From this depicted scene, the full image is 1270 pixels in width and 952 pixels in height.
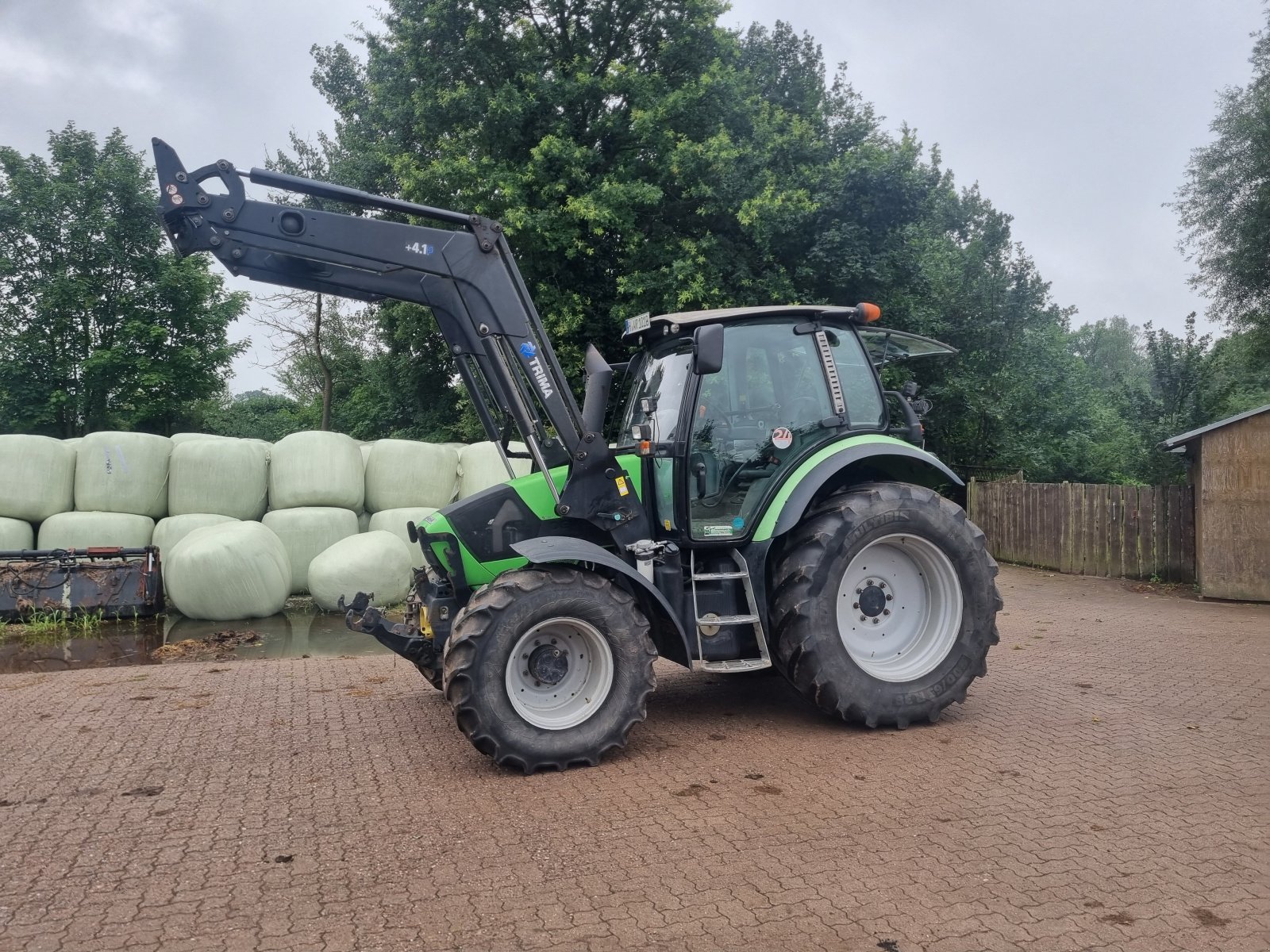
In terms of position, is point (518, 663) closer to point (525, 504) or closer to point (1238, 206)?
point (525, 504)

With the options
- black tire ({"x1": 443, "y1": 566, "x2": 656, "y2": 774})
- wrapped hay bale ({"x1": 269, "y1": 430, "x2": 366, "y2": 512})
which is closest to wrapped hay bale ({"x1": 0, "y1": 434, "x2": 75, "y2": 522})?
wrapped hay bale ({"x1": 269, "y1": 430, "x2": 366, "y2": 512})

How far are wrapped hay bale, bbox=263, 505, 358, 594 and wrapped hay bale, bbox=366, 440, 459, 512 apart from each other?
1.96 ft

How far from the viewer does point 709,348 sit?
5.31m

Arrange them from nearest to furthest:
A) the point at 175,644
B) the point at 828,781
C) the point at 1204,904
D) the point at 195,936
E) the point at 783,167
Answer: the point at 195,936 < the point at 1204,904 < the point at 828,781 < the point at 175,644 < the point at 783,167

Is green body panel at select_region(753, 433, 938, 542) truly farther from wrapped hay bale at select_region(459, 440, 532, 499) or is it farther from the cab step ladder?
wrapped hay bale at select_region(459, 440, 532, 499)

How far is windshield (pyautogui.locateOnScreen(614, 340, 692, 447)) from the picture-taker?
5.94m

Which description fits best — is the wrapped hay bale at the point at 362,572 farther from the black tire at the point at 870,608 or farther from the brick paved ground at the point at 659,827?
the black tire at the point at 870,608

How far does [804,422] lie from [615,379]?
150 centimetres

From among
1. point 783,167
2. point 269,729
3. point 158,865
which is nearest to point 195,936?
point 158,865

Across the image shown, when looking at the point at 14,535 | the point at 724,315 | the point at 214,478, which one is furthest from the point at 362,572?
the point at 724,315

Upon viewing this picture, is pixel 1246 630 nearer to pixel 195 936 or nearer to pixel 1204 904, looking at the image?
pixel 1204 904

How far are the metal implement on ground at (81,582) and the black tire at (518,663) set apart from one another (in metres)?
7.45

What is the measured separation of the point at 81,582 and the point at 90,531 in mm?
1021

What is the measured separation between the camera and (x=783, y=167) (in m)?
18.6
